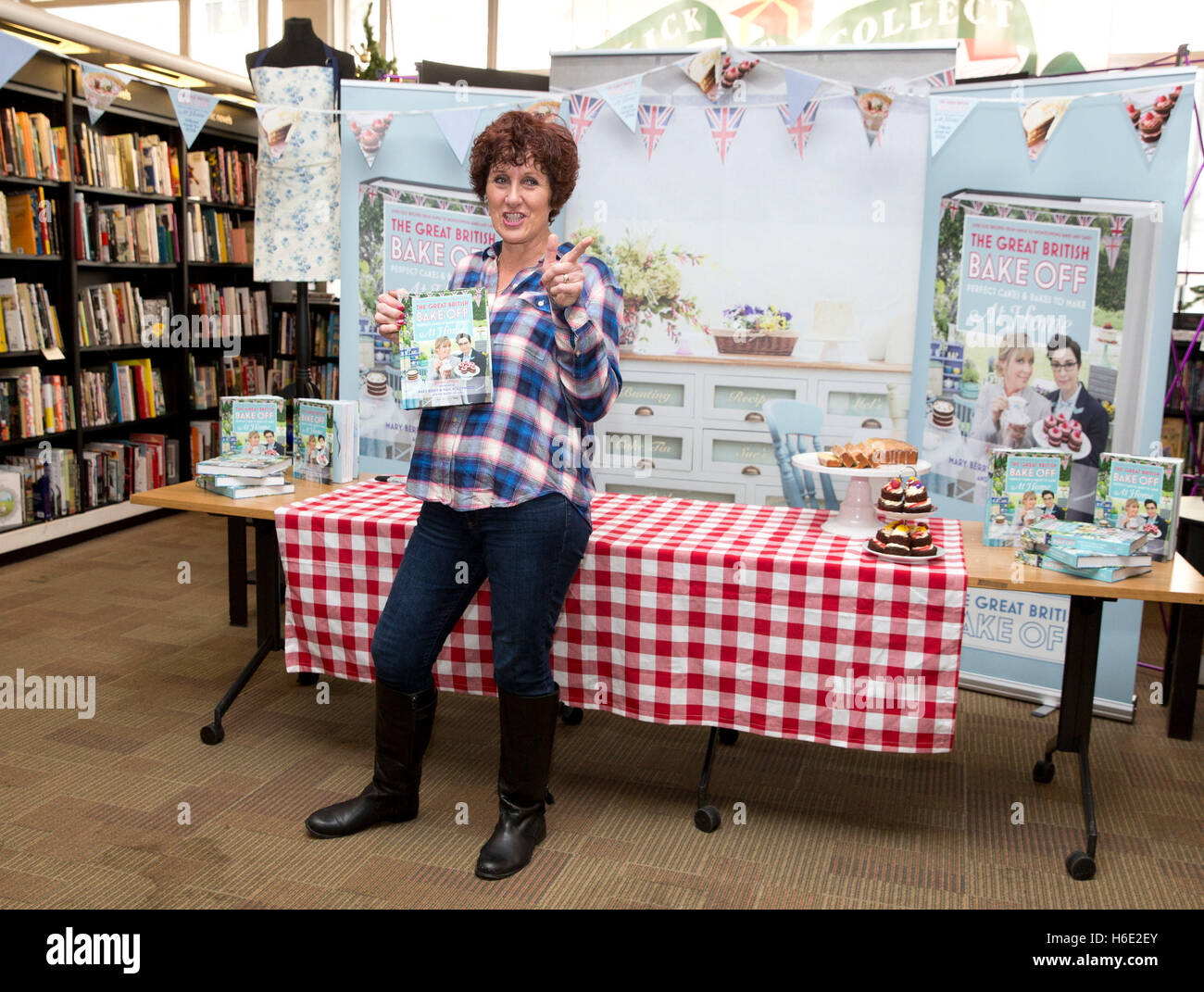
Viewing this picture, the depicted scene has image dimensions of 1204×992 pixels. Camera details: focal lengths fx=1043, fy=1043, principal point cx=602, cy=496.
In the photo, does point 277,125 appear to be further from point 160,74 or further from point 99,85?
point 160,74

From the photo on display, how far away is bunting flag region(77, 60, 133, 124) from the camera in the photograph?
152 inches

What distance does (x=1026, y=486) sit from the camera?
266 cm

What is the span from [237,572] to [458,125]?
1900 millimetres

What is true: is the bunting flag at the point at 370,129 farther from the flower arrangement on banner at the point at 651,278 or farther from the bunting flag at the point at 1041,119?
the bunting flag at the point at 1041,119

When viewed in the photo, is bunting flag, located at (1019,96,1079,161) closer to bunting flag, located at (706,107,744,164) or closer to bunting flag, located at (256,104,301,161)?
bunting flag, located at (706,107,744,164)

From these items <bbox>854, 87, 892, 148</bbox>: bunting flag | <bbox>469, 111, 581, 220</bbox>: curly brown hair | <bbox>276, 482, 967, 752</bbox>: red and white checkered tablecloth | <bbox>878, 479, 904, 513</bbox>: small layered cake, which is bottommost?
<bbox>276, 482, 967, 752</bbox>: red and white checkered tablecloth

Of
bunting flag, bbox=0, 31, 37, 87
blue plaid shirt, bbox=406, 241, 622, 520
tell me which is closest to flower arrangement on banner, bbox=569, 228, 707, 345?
blue plaid shirt, bbox=406, 241, 622, 520

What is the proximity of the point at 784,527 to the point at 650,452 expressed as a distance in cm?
148

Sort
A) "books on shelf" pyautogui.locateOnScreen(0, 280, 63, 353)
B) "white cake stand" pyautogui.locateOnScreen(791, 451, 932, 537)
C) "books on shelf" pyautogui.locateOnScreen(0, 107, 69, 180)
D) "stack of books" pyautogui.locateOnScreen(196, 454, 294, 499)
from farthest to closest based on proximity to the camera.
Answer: "books on shelf" pyautogui.locateOnScreen(0, 280, 63, 353) → "books on shelf" pyautogui.locateOnScreen(0, 107, 69, 180) → "stack of books" pyautogui.locateOnScreen(196, 454, 294, 499) → "white cake stand" pyautogui.locateOnScreen(791, 451, 932, 537)

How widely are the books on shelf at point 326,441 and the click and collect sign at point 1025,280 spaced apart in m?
2.05

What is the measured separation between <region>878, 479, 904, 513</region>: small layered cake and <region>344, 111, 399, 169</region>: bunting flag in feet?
7.17

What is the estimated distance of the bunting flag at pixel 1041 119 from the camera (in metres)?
3.24

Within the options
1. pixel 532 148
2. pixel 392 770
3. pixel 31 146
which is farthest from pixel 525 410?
pixel 31 146

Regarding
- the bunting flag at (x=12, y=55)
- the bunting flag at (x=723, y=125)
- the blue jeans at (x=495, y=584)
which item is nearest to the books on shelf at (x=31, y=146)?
the bunting flag at (x=12, y=55)
